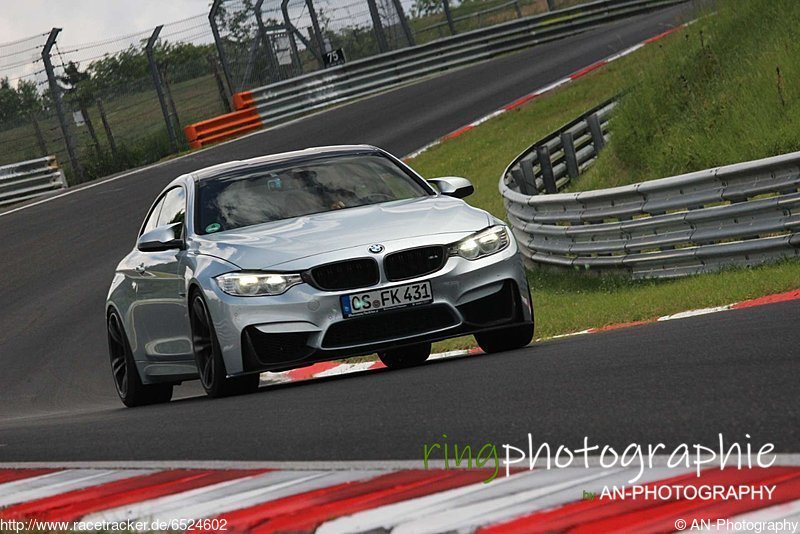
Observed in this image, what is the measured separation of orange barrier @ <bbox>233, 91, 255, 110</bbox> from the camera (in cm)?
3569

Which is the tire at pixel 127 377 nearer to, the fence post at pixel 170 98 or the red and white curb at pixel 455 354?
the red and white curb at pixel 455 354

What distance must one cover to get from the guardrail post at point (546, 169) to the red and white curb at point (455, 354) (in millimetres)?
7637

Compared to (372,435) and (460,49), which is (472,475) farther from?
(460,49)

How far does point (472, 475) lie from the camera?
15.1 feet

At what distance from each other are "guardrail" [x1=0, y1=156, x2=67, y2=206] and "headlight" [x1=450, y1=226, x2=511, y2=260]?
2359 centimetres

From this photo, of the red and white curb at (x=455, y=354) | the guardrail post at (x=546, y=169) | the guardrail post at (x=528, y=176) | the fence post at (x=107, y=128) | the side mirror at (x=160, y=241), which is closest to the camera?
the side mirror at (x=160, y=241)

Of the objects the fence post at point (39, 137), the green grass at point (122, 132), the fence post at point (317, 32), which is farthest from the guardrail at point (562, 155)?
the fence post at point (317, 32)

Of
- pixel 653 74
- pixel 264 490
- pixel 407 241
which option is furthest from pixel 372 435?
pixel 653 74

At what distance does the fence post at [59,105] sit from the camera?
32.3 m

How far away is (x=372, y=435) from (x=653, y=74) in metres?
15.6

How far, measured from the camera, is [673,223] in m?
13.1

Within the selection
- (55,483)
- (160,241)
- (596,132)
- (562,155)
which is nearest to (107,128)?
(596,132)

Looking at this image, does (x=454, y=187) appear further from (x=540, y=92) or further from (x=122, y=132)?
(x=122, y=132)

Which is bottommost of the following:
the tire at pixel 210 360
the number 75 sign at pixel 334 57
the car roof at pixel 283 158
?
the number 75 sign at pixel 334 57
